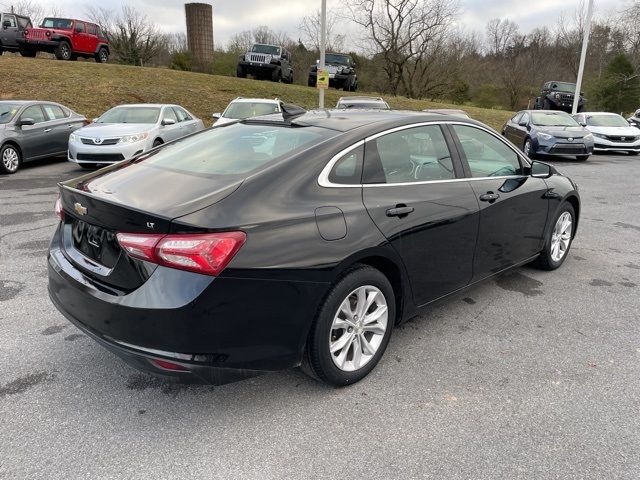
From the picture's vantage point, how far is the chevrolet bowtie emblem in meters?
2.64

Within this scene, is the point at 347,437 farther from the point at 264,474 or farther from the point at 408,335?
the point at 408,335

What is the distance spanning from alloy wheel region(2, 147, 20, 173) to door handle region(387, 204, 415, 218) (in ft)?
33.1

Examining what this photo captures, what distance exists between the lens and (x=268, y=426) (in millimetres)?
2568

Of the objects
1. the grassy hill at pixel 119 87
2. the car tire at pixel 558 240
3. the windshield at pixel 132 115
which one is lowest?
the car tire at pixel 558 240

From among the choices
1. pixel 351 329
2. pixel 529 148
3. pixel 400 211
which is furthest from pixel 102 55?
pixel 351 329

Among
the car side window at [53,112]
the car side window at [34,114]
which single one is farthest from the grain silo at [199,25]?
the car side window at [34,114]

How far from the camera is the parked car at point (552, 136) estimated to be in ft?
46.1

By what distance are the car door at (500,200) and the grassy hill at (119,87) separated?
55.8 ft

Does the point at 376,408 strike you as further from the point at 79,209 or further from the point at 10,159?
the point at 10,159

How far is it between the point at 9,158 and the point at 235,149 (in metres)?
9.40

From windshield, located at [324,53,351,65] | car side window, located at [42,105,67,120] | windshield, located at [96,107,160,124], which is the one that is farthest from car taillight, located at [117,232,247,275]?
windshield, located at [324,53,351,65]

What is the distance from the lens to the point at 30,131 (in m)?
10.8

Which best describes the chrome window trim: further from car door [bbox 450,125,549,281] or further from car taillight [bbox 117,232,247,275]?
car taillight [bbox 117,232,247,275]

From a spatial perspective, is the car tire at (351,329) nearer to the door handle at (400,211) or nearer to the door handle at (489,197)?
the door handle at (400,211)
